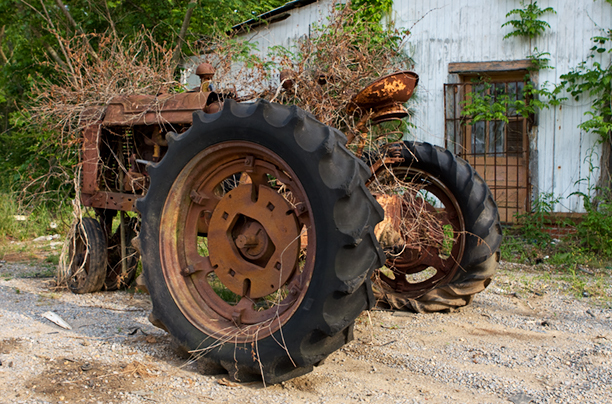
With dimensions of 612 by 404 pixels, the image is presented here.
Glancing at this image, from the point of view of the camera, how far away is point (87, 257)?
14.3 ft

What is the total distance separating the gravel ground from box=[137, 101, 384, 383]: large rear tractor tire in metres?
0.20

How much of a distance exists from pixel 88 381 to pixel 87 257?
2.17 m

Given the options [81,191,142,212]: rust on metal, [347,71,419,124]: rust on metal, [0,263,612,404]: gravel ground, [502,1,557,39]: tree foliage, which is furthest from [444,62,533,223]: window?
[81,191,142,212]: rust on metal

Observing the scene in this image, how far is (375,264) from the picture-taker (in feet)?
7.27

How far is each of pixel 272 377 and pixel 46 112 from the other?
10.1ft

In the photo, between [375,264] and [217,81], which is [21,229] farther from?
[375,264]

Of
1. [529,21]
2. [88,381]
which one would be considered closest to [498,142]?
[529,21]

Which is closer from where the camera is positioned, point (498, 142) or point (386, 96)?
point (386, 96)

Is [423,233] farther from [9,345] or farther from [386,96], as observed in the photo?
[9,345]

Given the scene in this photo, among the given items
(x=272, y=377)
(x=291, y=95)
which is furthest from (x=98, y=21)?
(x=272, y=377)

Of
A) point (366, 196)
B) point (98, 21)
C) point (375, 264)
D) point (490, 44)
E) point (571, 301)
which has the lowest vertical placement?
point (571, 301)

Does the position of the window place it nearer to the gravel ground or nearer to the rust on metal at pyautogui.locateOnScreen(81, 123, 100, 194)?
the gravel ground

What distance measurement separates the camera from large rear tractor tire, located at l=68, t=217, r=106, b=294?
4.26 m

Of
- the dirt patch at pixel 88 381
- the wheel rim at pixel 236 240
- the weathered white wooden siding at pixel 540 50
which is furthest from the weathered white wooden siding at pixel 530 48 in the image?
the dirt patch at pixel 88 381
